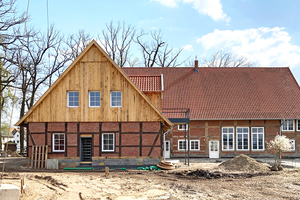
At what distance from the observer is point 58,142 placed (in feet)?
63.4

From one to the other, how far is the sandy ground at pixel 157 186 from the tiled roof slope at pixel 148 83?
6587 mm

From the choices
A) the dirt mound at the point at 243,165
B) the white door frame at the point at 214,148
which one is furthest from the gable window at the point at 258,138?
the dirt mound at the point at 243,165

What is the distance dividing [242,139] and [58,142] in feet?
49.9

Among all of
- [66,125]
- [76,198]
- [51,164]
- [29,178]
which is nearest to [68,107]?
[66,125]

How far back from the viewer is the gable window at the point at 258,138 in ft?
87.4

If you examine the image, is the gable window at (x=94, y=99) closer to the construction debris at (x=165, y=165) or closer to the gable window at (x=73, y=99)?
the gable window at (x=73, y=99)

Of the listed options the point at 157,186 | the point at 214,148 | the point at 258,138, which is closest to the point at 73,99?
the point at 157,186

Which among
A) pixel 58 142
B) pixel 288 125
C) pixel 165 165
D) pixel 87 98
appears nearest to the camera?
pixel 165 165

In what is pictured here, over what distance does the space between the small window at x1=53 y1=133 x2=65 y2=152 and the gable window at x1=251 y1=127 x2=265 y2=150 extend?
15.8 meters

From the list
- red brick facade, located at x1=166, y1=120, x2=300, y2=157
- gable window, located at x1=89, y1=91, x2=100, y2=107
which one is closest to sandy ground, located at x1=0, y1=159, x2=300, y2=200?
gable window, located at x1=89, y1=91, x2=100, y2=107

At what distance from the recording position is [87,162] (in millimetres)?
19141

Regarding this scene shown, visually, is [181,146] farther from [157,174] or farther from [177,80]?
[157,174]

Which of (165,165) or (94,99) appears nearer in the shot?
(165,165)

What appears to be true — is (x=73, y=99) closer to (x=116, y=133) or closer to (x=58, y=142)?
(x=58, y=142)
